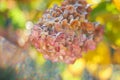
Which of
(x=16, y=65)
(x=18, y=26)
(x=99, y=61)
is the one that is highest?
(x=18, y=26)

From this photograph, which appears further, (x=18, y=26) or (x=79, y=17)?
(x=18, y=26)

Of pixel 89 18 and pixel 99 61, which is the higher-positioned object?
pixel 89 18

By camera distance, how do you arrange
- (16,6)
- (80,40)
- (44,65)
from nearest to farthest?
(80,40)
(44,65)
(16,6)

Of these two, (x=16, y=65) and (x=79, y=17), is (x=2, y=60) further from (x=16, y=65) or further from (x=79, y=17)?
(x=79, y=17)

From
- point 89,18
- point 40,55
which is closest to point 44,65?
point 40,55

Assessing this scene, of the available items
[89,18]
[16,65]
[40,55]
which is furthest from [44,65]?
[89,18]

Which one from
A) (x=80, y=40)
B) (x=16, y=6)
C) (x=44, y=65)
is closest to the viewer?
(x=80, y=40)

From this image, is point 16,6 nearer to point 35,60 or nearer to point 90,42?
point 35,60
